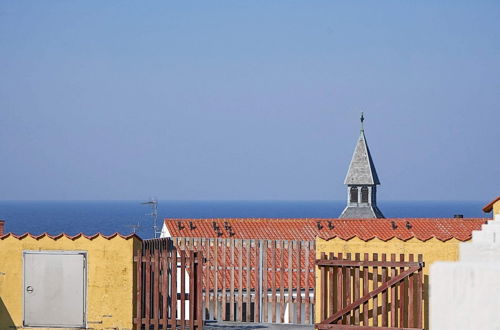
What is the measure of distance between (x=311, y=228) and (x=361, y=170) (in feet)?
103

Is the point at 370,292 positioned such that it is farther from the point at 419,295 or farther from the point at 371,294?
the point at 419,295

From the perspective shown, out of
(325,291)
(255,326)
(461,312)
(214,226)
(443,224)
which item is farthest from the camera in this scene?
(443,224)

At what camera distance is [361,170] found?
250 ft

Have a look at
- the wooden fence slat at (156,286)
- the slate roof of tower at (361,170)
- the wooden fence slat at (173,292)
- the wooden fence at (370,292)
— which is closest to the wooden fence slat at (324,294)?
the wooden fence at (370,292)

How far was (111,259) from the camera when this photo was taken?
1853cm

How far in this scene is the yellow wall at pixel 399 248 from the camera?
1783 centimetres

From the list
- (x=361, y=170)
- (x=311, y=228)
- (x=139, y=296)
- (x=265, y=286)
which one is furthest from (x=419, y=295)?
(x=361, y=170)

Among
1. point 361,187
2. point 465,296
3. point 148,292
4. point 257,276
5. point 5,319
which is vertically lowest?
point 5,319

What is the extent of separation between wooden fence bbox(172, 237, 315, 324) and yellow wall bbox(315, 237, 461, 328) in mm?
819

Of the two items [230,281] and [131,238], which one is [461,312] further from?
[230,281]

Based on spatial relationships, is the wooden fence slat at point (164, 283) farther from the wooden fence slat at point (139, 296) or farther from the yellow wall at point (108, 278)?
the yellow wall at point (108, 278)

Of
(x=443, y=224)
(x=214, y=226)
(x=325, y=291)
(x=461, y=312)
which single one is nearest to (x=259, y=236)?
(x=214, y=226)

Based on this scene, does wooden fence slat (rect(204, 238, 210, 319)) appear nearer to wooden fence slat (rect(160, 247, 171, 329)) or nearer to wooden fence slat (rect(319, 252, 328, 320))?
wooden fence slat (rect(160, 247, 171, 329))

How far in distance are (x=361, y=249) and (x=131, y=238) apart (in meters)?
4.05
